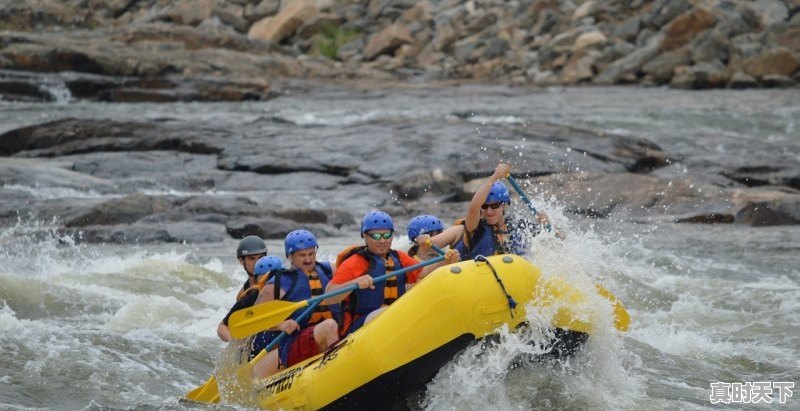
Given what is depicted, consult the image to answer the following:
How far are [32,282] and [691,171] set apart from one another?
10405 millimetres

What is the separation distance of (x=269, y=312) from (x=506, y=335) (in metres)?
1.45

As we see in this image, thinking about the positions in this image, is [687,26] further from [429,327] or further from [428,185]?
[429,327]

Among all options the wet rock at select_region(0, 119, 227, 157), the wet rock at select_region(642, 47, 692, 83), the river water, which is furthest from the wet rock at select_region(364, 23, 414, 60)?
the river water

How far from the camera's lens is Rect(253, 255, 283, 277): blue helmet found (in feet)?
23.9

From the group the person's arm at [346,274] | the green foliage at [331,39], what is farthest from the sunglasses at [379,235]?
the green foliage at [331,39]

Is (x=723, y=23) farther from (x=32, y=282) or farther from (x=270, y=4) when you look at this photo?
(x=32, y=282)

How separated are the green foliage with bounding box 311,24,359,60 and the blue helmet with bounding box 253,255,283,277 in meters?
Answer: 28.3

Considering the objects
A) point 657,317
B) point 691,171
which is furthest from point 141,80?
point 657,317

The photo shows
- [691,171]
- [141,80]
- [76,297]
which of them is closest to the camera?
[76,297]

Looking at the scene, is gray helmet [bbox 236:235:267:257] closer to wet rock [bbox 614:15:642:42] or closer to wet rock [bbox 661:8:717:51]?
wet rock [bbox 661:8:717:51]

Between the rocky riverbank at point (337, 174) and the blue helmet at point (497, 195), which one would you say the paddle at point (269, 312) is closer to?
the blue helmet at point (497, 195)

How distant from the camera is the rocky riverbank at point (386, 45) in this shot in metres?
27.6

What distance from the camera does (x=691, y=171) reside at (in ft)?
57.7

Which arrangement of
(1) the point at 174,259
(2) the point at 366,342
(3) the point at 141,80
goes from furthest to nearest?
Result: (3) the point at 141,80
(1) the point at 174,259
(2) the point at 366,342
